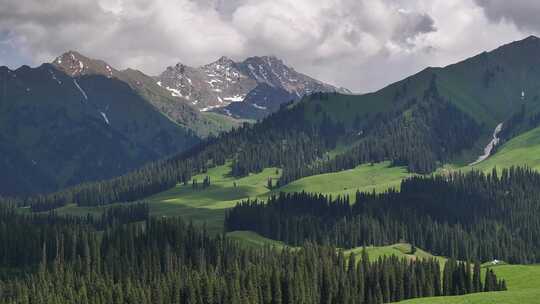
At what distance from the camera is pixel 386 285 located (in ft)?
620

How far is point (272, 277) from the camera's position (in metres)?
182

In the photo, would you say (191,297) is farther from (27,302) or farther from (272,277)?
(27,302)

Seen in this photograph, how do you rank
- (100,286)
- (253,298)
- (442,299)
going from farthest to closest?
1. (100,286)
2. (253,298)
3. (442,299)

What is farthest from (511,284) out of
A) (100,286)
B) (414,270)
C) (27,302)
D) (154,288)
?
(27,302)

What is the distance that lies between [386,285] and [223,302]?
1600 inches

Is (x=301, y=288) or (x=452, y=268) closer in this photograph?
(x=301, y=288)

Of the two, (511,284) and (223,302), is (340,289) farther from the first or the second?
(511,284)

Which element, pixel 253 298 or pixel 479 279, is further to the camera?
pixel 479 279

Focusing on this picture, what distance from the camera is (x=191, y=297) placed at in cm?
17800

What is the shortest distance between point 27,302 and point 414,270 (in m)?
93.0

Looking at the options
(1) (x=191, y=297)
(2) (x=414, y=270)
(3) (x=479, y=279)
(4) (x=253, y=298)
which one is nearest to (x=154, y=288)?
(1) (x=191, y=297)

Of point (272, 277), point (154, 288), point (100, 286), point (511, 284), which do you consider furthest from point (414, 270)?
point (100, 286)

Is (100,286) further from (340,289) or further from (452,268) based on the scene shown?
(452,268)

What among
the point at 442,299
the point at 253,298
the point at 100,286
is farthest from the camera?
the point at 100,286
